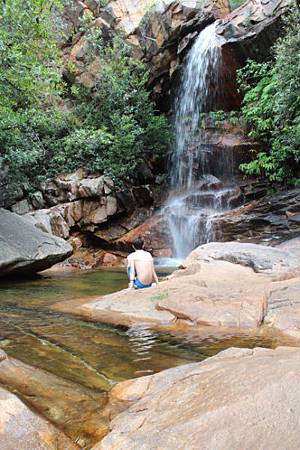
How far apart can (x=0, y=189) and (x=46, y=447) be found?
553 inches

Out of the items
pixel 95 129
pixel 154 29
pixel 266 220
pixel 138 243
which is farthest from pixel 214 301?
pixel 154 29

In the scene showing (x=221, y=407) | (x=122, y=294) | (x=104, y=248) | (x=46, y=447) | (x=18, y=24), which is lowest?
(x=104, y=248)

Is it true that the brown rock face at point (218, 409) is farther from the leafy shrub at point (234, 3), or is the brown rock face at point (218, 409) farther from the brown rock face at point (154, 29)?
the leafy shrub at point (234, 3)

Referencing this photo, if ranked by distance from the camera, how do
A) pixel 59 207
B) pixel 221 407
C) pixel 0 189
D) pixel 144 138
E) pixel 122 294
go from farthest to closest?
pixel 144 138, pixel 59 207, pixel 0 189, pixel 122 294, pixel 221 407

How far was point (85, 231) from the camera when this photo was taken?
53.2 ft

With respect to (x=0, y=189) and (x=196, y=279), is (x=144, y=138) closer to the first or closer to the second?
(x=0, y=189)

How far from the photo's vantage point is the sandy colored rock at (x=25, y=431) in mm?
1975

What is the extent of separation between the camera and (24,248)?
9.34 m

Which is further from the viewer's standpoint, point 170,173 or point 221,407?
point 170,173

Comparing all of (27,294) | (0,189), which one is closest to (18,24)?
(27,294)

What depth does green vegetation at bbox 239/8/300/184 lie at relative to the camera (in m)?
12.3

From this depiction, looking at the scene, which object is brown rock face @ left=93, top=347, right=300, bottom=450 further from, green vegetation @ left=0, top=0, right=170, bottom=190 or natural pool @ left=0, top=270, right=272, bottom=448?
green vegetation @ left=0, top=0, right=170, bottom=190

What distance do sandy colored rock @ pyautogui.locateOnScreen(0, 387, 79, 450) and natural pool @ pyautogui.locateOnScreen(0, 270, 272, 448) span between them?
126 mm

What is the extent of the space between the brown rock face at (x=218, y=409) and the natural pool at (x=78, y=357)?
0.28 m
